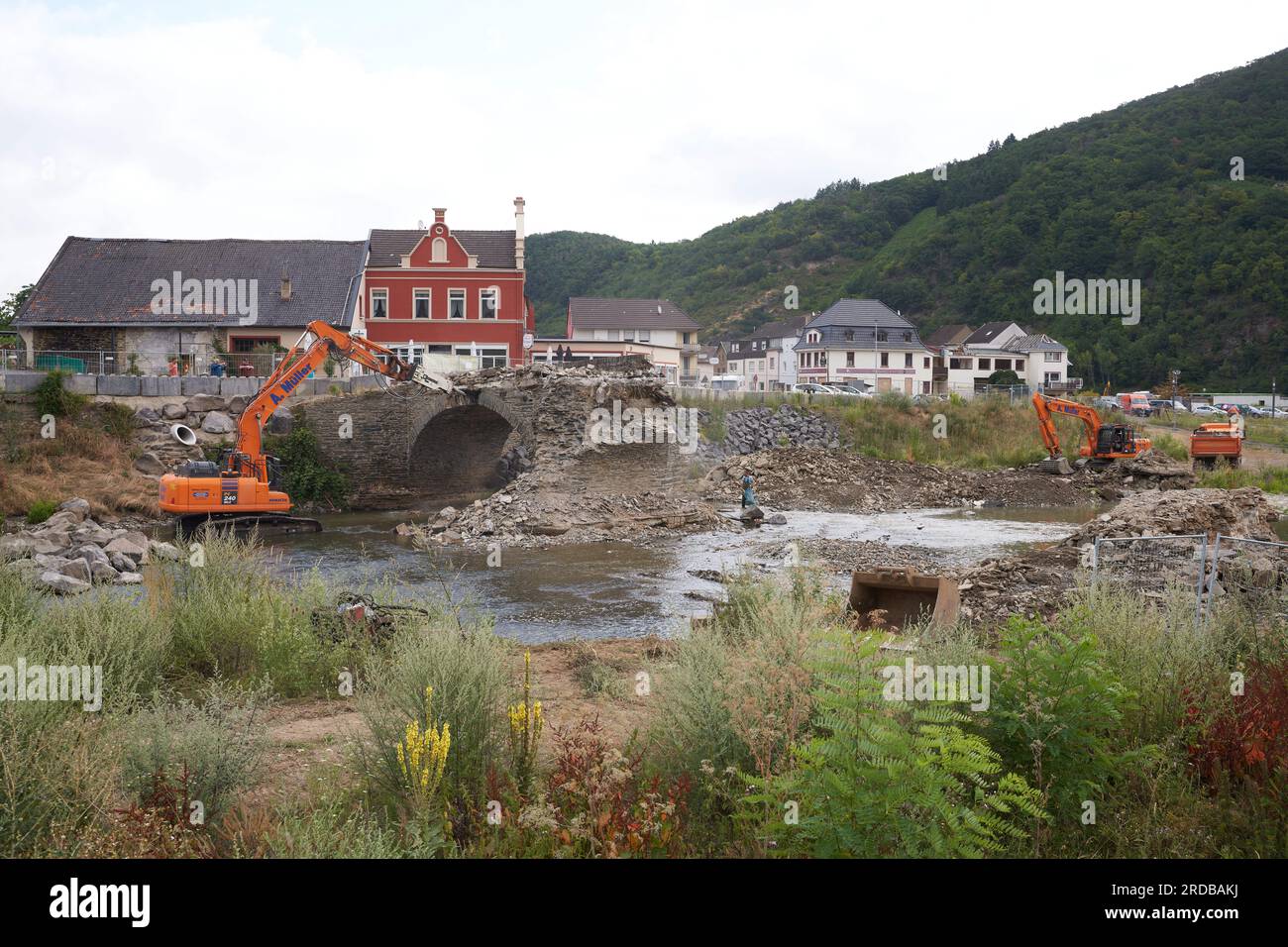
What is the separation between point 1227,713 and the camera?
6180mm

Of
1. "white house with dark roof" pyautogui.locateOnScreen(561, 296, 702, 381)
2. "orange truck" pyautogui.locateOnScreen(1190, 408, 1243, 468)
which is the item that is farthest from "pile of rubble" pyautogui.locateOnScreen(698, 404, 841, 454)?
"white house with dark roof" pyautogui.locateOnScreen(561, 296, 702, 381)

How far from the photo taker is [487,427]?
1344 inches

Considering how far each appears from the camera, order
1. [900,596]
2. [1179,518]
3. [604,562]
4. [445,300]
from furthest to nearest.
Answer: [445,300]
[604,562]
[1179,518]
[900,596]

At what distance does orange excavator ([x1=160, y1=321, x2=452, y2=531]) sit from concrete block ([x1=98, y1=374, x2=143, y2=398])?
467 centimetres

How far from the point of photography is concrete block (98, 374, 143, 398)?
95.5 ft

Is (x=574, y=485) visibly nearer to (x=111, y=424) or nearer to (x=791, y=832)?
(x=111, y=424)

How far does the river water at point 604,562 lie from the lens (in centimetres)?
1549

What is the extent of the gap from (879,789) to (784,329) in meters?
79.9

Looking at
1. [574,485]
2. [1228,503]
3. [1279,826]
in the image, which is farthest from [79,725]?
[574,485]

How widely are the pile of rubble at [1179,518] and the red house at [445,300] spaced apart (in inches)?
1054

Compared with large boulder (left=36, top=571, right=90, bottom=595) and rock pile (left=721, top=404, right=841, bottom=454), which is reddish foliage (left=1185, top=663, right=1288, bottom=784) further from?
rock pile (left=721, top=404, right=841, bottom=454)

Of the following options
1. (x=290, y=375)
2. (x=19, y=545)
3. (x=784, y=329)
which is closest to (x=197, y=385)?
(x=290, y=375)

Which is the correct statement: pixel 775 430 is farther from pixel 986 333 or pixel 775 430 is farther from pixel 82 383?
pixel 986 333

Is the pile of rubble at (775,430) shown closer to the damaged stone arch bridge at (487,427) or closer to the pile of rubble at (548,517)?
the damaged stone arch bridge at (487,427)
